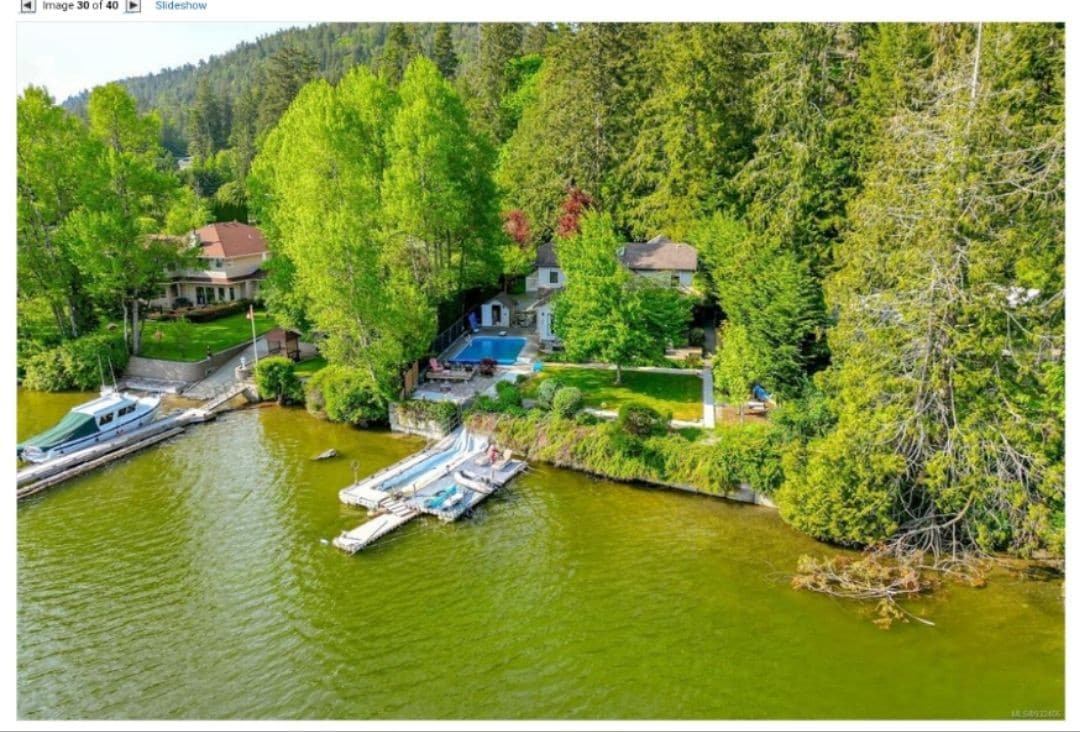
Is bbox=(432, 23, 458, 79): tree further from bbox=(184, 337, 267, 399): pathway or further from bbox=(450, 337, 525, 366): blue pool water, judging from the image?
bbox=(184, 337, 267, 399): pathway

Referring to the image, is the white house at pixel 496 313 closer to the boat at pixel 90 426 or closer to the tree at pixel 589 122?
the tree at pixel 589 122

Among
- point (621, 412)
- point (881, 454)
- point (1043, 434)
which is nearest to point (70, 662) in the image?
point (621, 412)

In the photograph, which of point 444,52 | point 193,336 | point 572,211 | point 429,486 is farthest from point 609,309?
point 444,52

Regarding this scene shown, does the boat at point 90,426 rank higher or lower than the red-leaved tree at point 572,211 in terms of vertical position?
lower

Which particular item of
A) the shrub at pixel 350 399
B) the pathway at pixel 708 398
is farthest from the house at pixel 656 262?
the shrub at pixel 350 399

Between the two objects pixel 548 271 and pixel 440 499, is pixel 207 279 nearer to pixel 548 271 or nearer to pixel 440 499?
pixel 548 271
